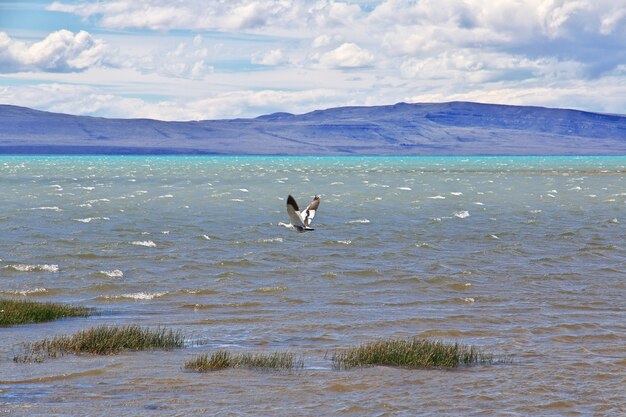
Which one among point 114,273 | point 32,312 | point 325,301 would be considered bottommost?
point 325,301

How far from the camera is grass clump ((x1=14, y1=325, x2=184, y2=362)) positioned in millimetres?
14969

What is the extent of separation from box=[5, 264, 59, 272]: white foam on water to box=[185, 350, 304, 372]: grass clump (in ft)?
42.0

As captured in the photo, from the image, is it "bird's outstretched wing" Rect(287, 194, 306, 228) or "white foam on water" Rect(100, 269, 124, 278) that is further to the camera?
"white foam on water" Rect(100, 269, 124, 278)

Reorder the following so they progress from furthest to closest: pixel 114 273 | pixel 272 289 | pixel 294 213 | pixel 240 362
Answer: pixel 114 273 < pixel 272 289 < pixel 294 213 < pixel 240 362

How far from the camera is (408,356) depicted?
1471 centimetres

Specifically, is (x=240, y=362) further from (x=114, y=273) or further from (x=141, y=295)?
(x=114, y=273)

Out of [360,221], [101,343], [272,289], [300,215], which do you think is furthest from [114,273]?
[360,221]

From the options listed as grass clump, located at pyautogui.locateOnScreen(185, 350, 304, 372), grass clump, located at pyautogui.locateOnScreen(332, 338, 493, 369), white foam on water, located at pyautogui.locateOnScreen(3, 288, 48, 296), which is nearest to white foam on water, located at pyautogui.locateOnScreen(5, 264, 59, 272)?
white foam on water, located at pyautogui.locateOnScreen(3, 288, 48, 296)

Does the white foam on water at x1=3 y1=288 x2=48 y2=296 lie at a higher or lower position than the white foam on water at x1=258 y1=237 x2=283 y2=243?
lower

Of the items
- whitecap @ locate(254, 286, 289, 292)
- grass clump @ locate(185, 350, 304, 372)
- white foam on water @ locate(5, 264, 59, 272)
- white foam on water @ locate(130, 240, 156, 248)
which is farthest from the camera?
white foam on water @ locate(130, 240, 156, 248)

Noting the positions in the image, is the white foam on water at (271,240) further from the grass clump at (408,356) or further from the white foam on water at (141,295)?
the grass clump at (408,356)

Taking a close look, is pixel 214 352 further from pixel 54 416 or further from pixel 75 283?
pixel 75 283

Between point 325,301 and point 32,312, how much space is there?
677cm

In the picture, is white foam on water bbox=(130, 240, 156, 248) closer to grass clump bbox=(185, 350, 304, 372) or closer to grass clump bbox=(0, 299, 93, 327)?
grass clump bbox=(0, 299, 93, 327)
